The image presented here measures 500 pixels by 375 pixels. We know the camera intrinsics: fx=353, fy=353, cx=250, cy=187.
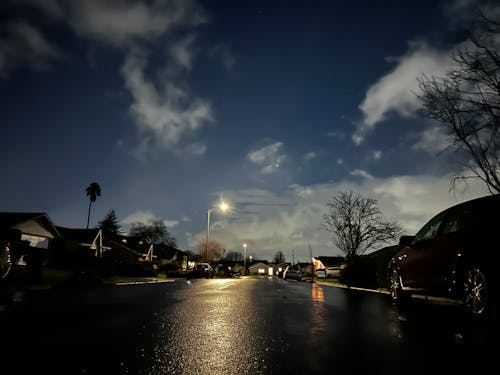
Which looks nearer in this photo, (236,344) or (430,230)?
(236,344)

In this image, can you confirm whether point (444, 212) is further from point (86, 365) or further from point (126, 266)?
point (126, 266)

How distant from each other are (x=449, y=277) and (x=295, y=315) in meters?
2.84

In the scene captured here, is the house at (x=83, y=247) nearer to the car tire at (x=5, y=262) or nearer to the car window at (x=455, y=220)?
the car tire at (x=5, y=262)

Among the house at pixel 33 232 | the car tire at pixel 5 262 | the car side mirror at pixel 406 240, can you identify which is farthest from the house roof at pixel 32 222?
the car side mirror at pixel 406 240

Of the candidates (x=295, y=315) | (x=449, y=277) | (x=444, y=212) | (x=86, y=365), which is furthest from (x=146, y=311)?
(x=444, y=212)

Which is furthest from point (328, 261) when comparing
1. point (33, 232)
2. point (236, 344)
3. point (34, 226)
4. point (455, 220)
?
point (236, 344)

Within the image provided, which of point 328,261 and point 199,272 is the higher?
point 328,261

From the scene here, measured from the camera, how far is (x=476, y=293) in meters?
5.16

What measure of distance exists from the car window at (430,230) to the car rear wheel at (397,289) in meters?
1.25

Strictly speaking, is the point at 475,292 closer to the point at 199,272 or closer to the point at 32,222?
the point at 32,222

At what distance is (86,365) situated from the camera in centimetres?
314

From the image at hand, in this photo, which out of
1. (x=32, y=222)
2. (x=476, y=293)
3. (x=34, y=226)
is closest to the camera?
(x=476, y=293)

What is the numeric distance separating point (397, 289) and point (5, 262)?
10.5 metres

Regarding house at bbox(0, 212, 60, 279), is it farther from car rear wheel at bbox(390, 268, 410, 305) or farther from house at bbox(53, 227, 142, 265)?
car rear wheel at bbox(390, 268, 410, 305)
